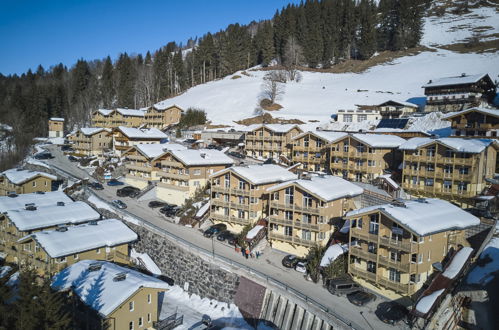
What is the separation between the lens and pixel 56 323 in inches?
802

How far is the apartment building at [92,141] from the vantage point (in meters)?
75.1

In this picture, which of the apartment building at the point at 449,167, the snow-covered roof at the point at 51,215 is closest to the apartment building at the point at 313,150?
the apartment building at the point at 449,167

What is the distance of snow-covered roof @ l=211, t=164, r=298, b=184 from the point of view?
4044 cm

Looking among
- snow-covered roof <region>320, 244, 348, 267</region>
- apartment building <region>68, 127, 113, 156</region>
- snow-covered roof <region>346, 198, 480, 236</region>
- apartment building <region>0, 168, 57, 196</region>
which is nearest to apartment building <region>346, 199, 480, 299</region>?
snow-covered roof <region>346, 198, 480, 236</region>

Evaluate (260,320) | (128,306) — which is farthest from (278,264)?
(128,306)

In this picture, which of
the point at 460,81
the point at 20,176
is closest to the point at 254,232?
the point at 20,176

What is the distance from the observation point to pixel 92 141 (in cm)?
7506

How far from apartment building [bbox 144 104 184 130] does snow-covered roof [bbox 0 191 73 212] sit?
1709 inches

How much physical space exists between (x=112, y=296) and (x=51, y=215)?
20.5m

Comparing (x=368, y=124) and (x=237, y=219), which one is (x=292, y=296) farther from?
(x=368, y=124)

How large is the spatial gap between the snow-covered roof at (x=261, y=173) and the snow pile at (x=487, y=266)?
2143cm

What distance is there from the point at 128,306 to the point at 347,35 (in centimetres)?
11866

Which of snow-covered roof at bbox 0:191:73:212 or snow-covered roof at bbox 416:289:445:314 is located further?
snow-covered roof at bbox 0:191:73:212

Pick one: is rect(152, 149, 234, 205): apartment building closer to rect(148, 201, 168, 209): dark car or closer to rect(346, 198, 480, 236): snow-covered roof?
rect(148, 201, 168, 209): dark car
